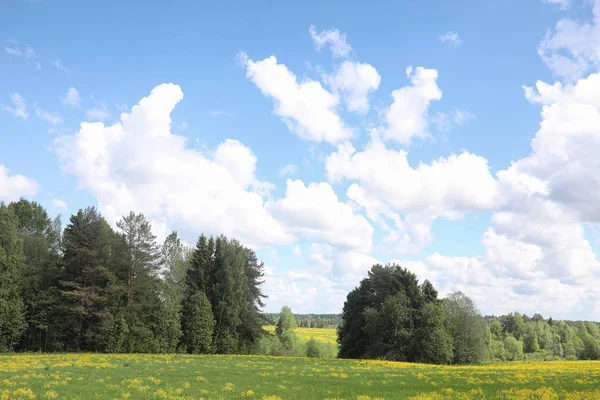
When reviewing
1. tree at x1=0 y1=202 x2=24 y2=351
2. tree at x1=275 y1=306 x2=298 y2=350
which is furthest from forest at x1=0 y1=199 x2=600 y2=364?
tree at x1=275 y1=306 x2=298 y2=350

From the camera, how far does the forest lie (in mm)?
60906

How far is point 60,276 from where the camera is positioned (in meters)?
64.1

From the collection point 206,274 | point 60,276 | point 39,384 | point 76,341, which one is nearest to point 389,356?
point 206,274

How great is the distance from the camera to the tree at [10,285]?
5631 cm

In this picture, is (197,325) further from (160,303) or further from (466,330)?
(466,330)

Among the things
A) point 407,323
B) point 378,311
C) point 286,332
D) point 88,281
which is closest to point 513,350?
point 286,332

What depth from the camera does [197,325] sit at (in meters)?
67.8

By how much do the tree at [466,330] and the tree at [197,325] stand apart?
127ft

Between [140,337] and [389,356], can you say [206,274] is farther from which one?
[389,356]

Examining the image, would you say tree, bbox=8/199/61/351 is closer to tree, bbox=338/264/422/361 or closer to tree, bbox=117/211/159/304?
tree, bbox=117/211/159/304

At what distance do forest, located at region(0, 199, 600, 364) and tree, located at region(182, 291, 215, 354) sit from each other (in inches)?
6.1

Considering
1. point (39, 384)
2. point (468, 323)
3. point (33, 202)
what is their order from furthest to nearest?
1. point (33, 202)
2. point (468, 323)
3. point (39, 384)

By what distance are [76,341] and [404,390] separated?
54.5 metres

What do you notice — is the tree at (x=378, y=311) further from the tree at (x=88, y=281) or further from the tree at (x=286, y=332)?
the tree at (x=88, y=281)
